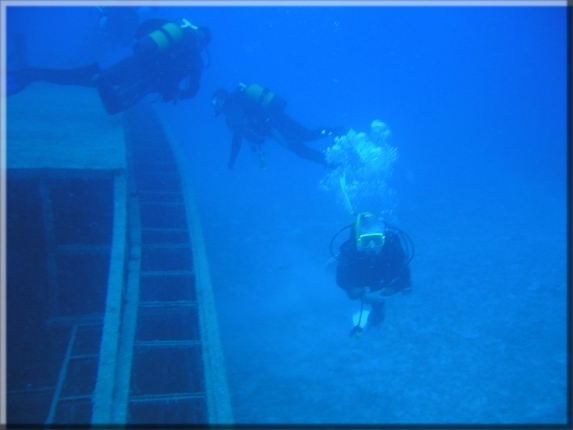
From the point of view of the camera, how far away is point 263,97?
6.65m

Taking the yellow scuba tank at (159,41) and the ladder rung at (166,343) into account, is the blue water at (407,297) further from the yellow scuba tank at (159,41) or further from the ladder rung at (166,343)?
the yellow scuba tank at (159,41)

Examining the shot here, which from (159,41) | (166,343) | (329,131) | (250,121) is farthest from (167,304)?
(329,131)

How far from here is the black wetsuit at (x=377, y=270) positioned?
14.5 ft

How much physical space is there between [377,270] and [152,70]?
4023mm

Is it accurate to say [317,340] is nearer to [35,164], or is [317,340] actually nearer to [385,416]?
[385,416]

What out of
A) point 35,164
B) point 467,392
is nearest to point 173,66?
point 35,164

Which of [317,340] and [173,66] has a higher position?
[173,66]

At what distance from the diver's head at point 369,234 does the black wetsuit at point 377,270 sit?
3.0 inches

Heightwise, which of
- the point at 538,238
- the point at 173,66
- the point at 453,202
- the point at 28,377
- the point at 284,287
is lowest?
the point at 28,377

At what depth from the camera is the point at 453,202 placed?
11359 millimetres

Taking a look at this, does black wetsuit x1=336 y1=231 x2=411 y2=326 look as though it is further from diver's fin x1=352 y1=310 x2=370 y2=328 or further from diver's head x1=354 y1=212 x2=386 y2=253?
diver's fin x1=352 y1=310 x2=370 y2=328

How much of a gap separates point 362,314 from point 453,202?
7.92m

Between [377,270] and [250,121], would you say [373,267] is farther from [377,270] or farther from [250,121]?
[250,121]

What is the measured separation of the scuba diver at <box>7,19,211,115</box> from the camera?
203 inches
